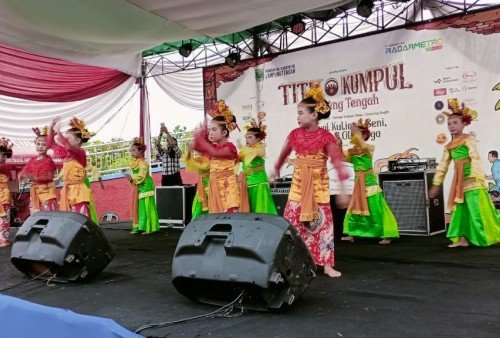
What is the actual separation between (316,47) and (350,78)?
2.48ft

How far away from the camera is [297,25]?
7.46 meters

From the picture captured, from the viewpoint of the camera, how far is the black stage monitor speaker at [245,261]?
246 centimetres

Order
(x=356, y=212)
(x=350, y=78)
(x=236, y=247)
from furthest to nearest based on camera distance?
(x=350, y=78), (x=356, y=212), (x=236, y=247)

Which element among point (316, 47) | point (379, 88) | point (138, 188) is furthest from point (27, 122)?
point (379, 88)

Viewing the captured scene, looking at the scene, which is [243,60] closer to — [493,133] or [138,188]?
[138,188]

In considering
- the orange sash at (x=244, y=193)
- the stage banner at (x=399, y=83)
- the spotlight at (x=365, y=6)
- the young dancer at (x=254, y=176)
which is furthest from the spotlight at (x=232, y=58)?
the orange sash at (x=244, y=193)

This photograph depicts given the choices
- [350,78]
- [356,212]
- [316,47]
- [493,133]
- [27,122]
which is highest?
[316,47]

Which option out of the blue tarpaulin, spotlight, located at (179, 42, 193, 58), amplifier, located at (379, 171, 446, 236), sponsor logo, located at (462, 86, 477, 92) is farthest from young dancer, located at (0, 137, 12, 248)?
sponsor logo, located at (462, 86, 477, 92)

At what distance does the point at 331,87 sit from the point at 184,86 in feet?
9.72

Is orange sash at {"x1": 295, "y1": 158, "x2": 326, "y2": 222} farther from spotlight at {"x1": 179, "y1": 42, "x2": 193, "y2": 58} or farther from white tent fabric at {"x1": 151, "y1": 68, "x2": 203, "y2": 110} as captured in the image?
white tent fabric at {"x1": 151, "y1": 68, "x2": 203, "y2": 110}

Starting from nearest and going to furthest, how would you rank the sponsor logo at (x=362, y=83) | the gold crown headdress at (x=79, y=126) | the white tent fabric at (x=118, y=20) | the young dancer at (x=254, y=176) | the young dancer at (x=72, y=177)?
the white tent fabric at (x=118, y=20) → the young dancer at (x=72, y=177) → the gold crown headdress at (x=79, y=126) → the young dancer at (x=254, y=176) → the sponsor logo at (x=362, y=83)

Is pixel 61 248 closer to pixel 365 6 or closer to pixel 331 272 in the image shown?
pixel 331 272

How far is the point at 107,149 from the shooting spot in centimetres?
1148

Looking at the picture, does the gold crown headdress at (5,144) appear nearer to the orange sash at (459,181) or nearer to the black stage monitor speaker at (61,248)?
the black stage monitor speaker at (61,248)
